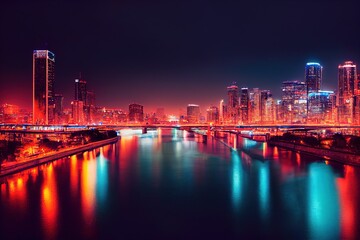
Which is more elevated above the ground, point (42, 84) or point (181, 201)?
point (42, 84)

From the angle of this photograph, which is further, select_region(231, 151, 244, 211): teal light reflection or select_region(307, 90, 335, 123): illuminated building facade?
select_region(307, 90, 335, 123): illuminated building facade

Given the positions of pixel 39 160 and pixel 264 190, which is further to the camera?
pixel 39 160

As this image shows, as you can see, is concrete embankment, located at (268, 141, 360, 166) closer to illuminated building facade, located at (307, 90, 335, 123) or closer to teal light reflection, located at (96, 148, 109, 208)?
teal light reflection, located at (96, 148, 109, 208)

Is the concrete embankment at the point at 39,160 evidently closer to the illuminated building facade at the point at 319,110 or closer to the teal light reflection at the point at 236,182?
the teal light reflection at the point at 236,182

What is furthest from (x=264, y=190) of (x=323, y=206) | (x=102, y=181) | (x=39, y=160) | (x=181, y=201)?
(x=39, y=160)

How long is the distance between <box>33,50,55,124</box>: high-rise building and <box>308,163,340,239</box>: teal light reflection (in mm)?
60666

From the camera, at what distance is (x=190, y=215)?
352 inches

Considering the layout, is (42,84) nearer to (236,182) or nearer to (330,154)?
(330,154)

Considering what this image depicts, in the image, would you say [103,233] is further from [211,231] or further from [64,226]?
[211,231]

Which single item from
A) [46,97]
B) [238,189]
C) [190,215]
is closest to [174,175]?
[238,189]

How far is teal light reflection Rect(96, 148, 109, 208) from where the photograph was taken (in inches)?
422

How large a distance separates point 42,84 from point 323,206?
65.9 metres

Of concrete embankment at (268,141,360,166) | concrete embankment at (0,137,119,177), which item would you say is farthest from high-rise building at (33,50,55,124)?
concrete embankment at (268,141,360,166)

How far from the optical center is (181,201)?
1048 centimetres
